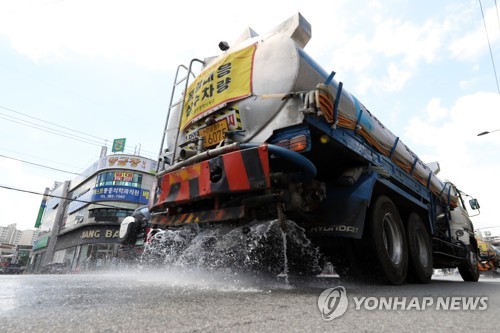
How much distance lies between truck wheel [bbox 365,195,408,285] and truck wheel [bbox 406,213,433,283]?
1.15 feet

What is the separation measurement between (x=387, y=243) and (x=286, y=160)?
6.14 feet

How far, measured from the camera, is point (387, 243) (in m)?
3.78

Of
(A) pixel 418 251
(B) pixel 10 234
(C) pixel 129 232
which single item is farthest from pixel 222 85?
(B) pixel 10 234

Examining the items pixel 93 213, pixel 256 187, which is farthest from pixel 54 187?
pixel 256 187

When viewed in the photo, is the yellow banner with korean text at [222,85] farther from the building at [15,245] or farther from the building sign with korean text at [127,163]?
the building at [15,245]

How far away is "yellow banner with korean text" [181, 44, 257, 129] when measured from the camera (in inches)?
131

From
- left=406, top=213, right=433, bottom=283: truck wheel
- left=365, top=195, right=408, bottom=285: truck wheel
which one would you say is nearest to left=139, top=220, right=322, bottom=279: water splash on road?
left=365, top=195, right=408, bottom=285: truck wheel

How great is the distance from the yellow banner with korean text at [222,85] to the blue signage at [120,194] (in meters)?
25.5

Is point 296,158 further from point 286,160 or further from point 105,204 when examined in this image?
point 105,204

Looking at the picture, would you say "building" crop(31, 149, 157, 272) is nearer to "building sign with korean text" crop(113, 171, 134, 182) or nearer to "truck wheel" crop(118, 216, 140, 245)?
"building sign with korean text" crop(113, 171, 134, 182)

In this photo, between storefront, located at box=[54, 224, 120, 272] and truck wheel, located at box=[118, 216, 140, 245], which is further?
storefront, located at box=[54, 224, 120, 272]

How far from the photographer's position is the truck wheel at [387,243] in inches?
130

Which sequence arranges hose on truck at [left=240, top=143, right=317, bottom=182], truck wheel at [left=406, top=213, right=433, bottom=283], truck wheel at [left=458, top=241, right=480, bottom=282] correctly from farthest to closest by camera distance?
truck wheel at [left=458, top=241, right=480, bottom=282] < truck wheel at [left=406, top=213, right=433, bottom=283] < hose on truck at [left=240, top=143, right=317, bottom=182]

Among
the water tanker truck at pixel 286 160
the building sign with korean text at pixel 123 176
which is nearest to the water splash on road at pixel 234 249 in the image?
the water tanker truck at pixel 286 160
